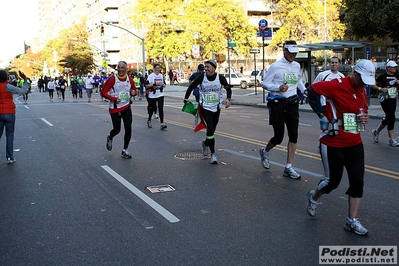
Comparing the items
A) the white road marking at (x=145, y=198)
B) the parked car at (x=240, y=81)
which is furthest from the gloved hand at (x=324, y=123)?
the parked car at (x=240, y=81)

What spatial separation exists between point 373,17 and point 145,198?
2353 centimetres

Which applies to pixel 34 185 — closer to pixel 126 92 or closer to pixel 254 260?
pixel 126 92

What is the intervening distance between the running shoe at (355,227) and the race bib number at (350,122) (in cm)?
93

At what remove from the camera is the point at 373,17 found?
2673 cm

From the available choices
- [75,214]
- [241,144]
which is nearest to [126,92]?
[241,144]

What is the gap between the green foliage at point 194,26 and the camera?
5106cm

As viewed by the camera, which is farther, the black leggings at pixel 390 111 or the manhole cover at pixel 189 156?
the black leggings at pixel 390 111

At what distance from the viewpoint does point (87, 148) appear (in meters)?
11.4

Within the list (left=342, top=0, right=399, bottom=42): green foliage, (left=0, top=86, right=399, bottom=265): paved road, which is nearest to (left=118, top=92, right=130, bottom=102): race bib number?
(left=0, top=86, right=399, bottom=265): paved road

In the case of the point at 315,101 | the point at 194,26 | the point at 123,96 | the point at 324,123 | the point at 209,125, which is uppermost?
the point at 194,26

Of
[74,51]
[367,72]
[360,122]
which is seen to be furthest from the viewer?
[74,51]

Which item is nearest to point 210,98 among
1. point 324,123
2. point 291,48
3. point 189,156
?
point 189,156

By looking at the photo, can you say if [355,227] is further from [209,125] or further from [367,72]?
[209,125]

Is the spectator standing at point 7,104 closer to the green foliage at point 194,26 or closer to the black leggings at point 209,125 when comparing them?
the black leggings at point 209,125
